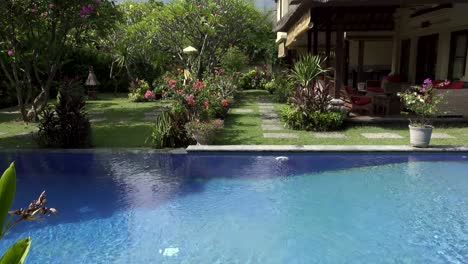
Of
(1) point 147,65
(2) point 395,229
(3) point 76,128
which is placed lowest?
(2) point 395,229

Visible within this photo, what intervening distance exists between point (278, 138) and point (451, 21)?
7792mm

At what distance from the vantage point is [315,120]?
1161 centimetres

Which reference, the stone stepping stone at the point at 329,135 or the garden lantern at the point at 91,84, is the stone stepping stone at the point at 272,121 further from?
the garden lantern at the point at 91,84

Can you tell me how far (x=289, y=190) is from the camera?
728cm

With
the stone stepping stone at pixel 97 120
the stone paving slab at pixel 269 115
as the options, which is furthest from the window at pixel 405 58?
the stone stepping stone at pixel 97 120

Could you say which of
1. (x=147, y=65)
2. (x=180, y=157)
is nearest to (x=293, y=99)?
(x=180, y=157)

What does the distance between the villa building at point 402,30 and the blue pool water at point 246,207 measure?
14.5ft

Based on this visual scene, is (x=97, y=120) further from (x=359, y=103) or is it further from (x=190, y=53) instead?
(x=359, y=103)

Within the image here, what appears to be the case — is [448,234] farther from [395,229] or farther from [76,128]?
[76,128]

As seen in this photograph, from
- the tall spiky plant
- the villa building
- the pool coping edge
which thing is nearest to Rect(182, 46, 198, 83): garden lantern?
the villa building

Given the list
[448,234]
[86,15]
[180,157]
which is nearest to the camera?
[448,234]

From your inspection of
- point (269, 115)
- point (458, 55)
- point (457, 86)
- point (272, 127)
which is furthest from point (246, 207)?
point (458, 55)

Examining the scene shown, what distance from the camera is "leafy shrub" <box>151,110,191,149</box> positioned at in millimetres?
9969

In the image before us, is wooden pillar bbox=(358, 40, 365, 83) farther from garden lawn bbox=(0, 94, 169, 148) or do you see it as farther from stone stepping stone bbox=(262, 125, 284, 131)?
stone stepping stone bbox=(262, 125, 284, 131)
